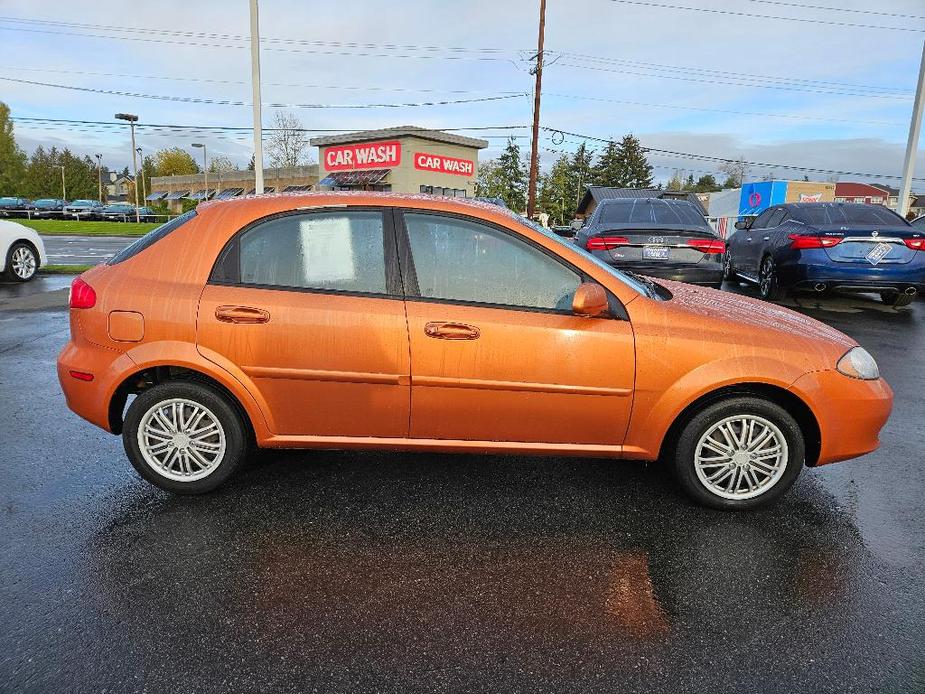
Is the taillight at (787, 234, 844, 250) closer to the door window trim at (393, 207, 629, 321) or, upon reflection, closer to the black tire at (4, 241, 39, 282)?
the door window trim at (393, 207, 629, 321)

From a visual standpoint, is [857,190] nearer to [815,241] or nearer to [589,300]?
[815,241]

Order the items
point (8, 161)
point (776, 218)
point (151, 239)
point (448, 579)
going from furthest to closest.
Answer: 1. point (8, 161)
2. point (776, 218)
3. point (151, 239)
4. point (448, 579)

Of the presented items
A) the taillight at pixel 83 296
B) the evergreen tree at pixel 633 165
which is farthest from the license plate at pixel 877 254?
the evergreen tree at pixel 633 165

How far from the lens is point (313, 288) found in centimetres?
344

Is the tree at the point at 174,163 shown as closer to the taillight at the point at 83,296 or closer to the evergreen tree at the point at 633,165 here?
the evergreen tree at the point at 633,165

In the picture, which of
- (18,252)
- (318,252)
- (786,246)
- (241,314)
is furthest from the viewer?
(18,252)

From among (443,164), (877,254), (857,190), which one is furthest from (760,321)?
(857,190)

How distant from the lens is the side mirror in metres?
3.27

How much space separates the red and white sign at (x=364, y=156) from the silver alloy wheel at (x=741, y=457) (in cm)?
3356

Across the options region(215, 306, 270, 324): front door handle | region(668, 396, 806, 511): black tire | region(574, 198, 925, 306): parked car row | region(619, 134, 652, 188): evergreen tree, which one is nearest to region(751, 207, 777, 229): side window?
region(574, 198, 925, 306): parked car row

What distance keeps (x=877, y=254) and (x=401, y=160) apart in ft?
94.2

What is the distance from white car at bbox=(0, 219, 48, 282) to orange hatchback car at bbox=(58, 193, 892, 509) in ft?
33.3

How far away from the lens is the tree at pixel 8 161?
8175 centimetres

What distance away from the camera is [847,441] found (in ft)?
11.3
